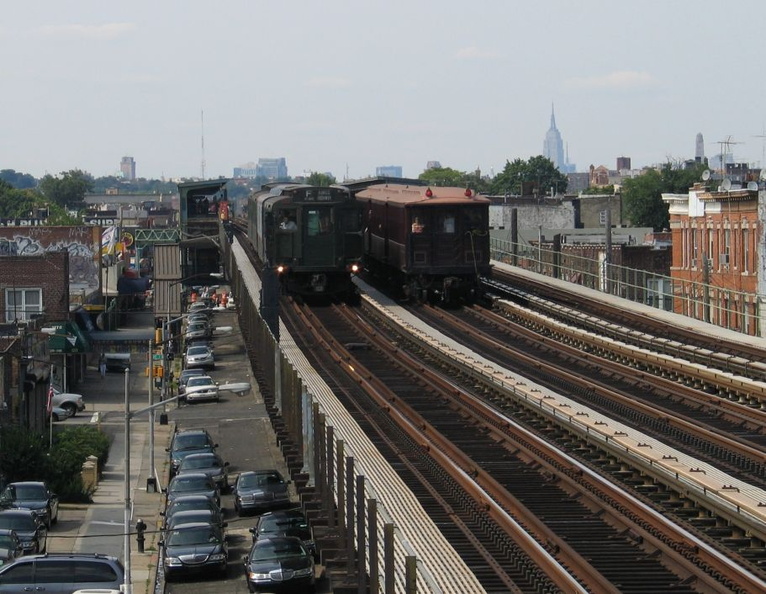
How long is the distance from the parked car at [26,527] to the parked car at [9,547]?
59 cm

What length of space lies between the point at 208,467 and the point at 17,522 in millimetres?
7342

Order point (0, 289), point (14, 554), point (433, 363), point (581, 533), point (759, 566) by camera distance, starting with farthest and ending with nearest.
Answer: point (0, 289)
point (433, 363)
point (14, 554)
point (581, 533)
point (759, 566)

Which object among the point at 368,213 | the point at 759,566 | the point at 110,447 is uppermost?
the point at 368,213

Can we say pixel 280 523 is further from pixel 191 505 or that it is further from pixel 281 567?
pixel 191 505

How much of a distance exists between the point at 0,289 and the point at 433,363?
122 ft

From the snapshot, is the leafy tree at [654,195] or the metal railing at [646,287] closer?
the metal railing at [646,287]

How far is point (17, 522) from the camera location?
96.7ft

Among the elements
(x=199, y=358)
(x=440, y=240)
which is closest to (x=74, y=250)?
(x=199, y=358)

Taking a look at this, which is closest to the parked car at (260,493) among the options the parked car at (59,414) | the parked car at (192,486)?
the parked car at (192,486)

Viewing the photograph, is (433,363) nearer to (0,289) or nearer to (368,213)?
(368,213)

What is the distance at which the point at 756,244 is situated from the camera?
51.1m

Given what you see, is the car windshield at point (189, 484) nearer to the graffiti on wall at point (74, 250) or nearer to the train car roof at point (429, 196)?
the train car roof at point (429, 196)

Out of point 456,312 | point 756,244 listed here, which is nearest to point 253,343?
point 456,312

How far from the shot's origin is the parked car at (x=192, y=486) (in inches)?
1303
